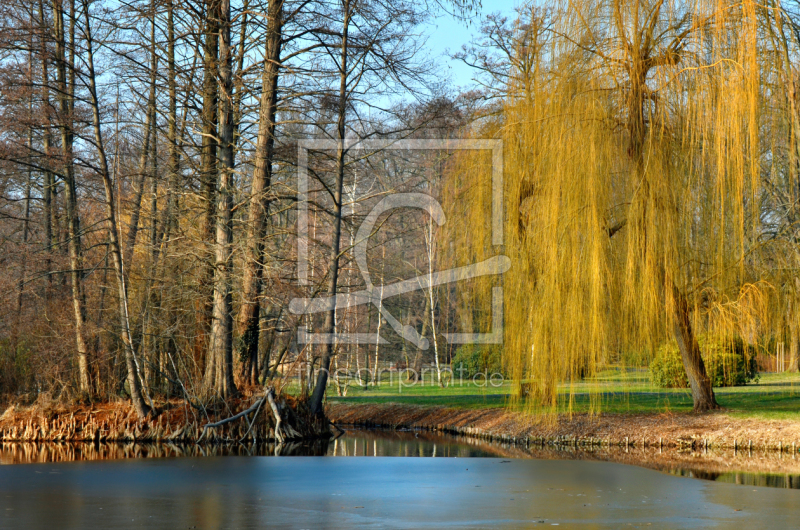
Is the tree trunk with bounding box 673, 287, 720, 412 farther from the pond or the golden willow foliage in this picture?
the pond

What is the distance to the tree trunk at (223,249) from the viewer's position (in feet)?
46.1

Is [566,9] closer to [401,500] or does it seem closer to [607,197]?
→ [607,197]

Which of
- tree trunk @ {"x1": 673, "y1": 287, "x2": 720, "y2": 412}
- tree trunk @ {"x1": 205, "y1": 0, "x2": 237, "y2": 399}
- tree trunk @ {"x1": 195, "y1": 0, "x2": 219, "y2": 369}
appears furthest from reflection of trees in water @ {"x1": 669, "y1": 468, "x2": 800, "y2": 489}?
tree trunk @ {"x1": 195, "y1": 0, "x2": 219, "y2": 369}

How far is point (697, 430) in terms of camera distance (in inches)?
511

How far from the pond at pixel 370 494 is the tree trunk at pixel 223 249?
3072 millimetres

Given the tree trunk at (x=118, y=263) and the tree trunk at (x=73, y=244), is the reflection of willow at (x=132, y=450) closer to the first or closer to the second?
the tree trunk at (x=118, y=263)

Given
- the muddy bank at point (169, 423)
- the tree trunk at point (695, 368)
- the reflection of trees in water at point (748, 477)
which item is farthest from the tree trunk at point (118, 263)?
the tree trunk at point (695, 368)

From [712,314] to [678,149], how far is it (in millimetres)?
2916

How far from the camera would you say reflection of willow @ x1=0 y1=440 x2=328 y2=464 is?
38.1 feet

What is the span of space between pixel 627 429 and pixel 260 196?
7.80 metres

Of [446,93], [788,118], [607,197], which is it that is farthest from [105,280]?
[788,118]

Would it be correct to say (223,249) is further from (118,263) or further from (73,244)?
(73,244)

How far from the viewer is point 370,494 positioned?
7730 mm

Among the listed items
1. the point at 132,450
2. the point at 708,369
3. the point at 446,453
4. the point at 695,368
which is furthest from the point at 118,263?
the point at 708,369
